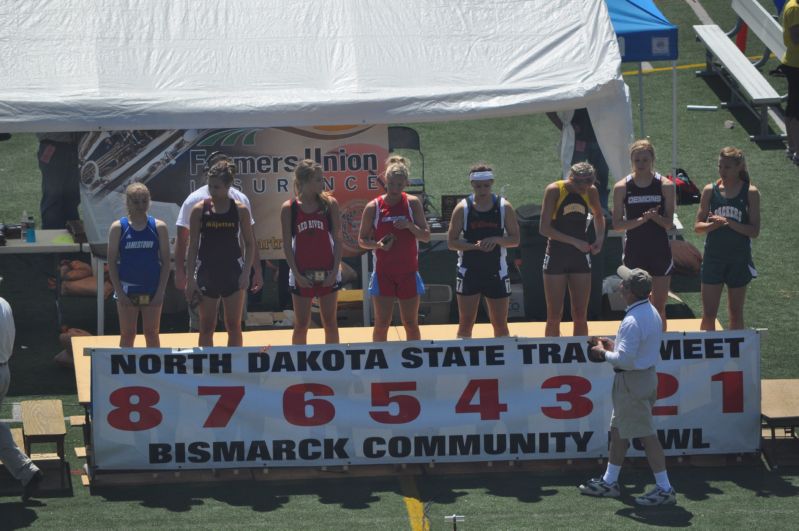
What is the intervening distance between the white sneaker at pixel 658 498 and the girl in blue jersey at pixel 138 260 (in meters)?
3.79

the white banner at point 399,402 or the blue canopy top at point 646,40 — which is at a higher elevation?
the blue canopy top at point 646,40

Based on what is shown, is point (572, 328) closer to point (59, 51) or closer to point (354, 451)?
point (354, 451)

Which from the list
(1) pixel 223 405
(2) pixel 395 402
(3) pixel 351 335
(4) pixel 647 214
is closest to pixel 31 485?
(1) pixel 223 405

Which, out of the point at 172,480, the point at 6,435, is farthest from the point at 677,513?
the point at 6,435

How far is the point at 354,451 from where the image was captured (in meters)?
9.84

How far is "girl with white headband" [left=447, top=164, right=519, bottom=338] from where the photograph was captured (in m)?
10.6

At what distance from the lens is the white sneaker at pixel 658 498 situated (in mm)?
9102

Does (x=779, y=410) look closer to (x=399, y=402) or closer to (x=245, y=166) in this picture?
(x=399, y=402)

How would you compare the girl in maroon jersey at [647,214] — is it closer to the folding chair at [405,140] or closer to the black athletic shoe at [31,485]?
the folding chair at [405,140]

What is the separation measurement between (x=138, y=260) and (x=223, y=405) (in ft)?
4.48

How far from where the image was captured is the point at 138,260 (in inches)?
408

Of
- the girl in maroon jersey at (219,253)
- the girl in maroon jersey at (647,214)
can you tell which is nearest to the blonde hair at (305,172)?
the girl in maroon jersey at (219,253)

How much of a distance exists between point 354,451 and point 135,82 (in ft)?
14.5

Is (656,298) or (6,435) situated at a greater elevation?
(656,298)
